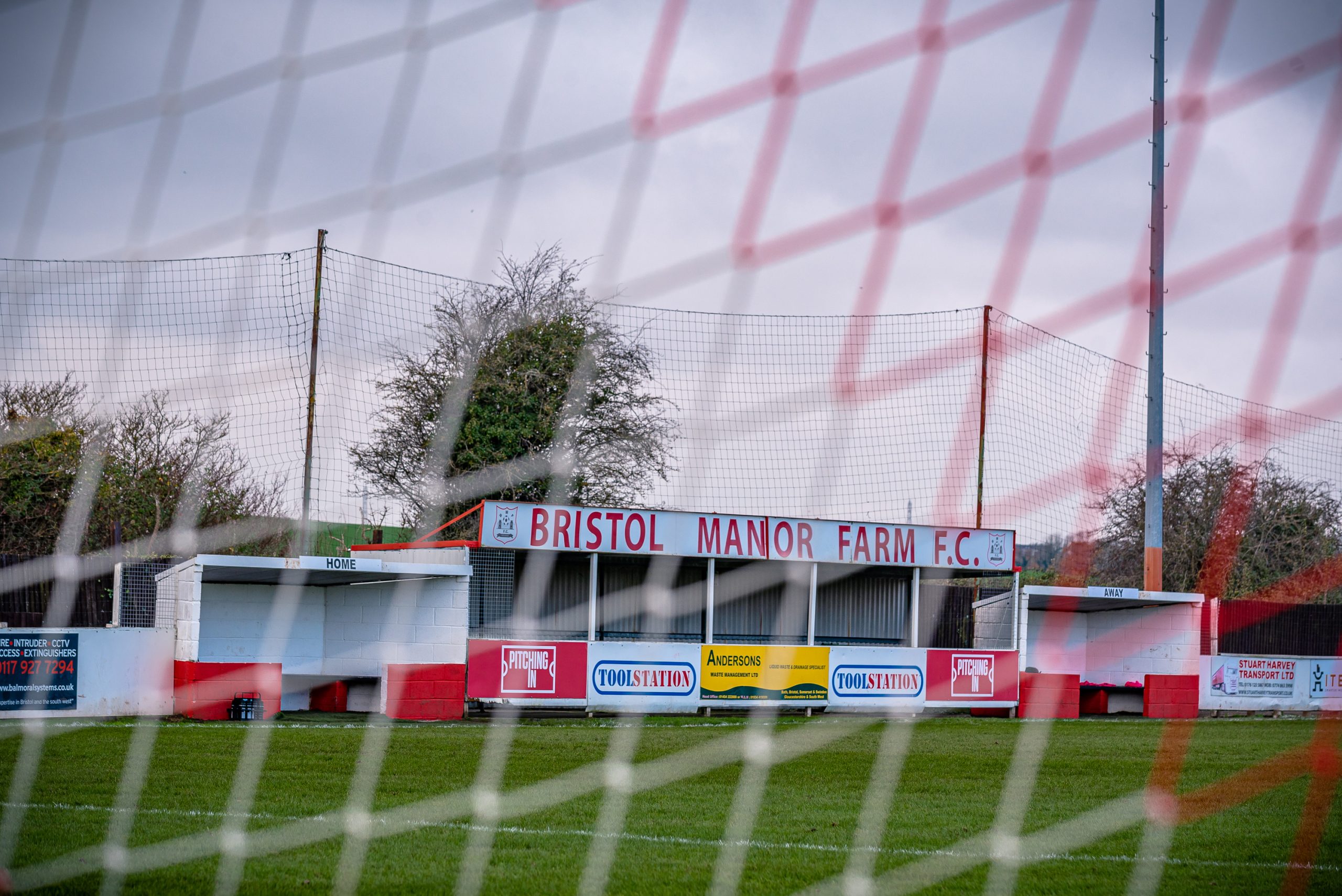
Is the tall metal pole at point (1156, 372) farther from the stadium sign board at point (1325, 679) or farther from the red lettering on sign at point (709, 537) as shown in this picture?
the red lettering on sign at point (709, 537)

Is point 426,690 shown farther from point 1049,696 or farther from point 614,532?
point 1049,696

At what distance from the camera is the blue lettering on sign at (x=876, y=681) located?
21688 millimetres

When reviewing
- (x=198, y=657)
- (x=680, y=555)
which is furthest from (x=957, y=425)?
(x=198, y=657)

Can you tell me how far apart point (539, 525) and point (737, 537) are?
328 centimetres

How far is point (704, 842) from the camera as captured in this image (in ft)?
Answer: 28.2

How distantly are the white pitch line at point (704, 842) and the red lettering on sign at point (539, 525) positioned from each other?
1100 centimetres

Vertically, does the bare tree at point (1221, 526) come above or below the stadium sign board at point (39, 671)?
above

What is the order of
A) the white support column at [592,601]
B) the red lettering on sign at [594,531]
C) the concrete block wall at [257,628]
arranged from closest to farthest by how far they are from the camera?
1. the concrete block wall at [257,628]
2. the red lettering on sign at [594,531]
3. the white support column at [592,601]

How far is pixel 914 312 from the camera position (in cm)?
1984

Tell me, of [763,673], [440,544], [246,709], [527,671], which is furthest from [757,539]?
[246,709]

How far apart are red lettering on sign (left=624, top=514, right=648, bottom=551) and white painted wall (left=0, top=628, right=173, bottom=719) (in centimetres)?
670

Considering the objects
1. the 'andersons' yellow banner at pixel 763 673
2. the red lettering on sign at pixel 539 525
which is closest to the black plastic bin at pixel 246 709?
the red lettering on sign at pixel 539 525

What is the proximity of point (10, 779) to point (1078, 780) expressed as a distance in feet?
30.0

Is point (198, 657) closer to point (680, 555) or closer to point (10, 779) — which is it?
point (680, 555)
